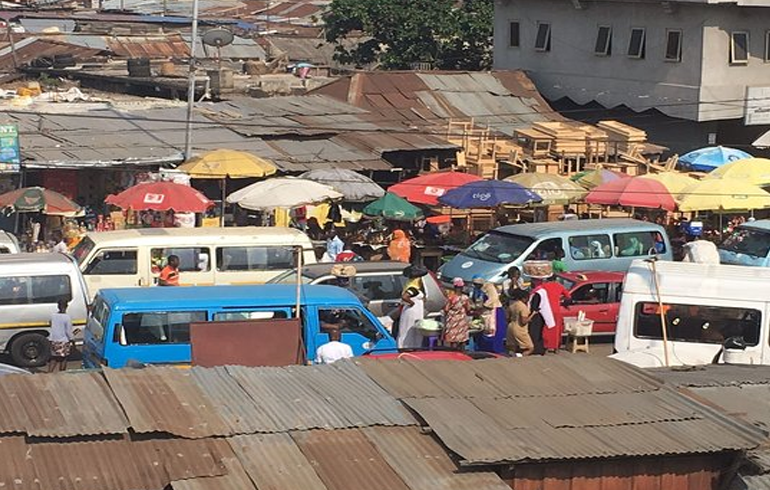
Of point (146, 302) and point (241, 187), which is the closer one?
point (146, 302)

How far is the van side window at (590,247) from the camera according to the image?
21.8m

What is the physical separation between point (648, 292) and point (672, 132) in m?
19.8

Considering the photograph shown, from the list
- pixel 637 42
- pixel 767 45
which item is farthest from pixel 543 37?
pixel 767 45

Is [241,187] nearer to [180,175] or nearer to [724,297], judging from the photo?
[180,175]

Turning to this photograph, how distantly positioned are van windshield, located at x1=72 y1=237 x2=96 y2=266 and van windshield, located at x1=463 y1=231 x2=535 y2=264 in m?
6.08

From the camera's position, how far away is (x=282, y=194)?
22922mm

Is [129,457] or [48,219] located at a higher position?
[129,457]

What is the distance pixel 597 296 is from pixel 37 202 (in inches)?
374

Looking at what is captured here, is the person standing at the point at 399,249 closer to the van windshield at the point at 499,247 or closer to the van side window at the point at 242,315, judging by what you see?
the van windshield at the point at 499,247

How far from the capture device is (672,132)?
114 feet

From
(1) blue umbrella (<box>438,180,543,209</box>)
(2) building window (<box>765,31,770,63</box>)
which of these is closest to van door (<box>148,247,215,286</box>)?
(1) blue umbrella (<box>438,180,543,209</box>)

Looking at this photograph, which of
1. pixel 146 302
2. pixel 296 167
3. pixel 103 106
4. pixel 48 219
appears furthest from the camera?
pixel 103 106

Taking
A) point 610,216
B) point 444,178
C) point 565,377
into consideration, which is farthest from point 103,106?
point 565,377

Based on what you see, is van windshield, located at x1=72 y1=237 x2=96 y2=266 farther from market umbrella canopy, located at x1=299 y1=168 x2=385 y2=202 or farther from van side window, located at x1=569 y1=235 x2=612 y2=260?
van side window, located at x1=569 y1=235 x2=612 y2=260
